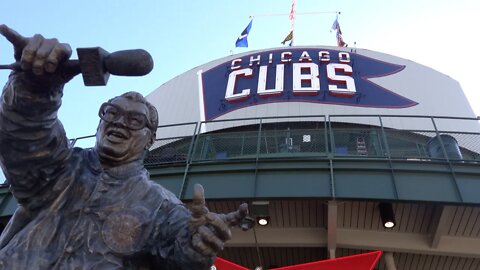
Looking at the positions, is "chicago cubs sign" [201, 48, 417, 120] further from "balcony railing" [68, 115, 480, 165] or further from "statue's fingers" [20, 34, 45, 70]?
"statue's fingers" [20, 34, 45, 70]

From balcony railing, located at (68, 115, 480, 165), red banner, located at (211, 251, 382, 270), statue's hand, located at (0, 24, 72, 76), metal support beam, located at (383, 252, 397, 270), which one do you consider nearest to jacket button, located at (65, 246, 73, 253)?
statue's hand, located at (0, 24, 72, 76)

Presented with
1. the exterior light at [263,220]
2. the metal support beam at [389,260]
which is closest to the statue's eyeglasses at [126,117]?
the exterior light at [263,220]

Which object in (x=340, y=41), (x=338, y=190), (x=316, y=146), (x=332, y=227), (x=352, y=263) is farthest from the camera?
(x=340, y=41)

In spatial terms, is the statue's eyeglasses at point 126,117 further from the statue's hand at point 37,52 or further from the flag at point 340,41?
the flag at point 340,41

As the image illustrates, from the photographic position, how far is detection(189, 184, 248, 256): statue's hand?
181 cm

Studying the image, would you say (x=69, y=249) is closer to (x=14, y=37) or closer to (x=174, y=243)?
(x=174, y=243)

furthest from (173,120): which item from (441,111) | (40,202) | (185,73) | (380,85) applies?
(40,202)

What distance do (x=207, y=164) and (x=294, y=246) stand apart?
2788mm

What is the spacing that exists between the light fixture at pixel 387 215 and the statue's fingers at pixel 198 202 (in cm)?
891

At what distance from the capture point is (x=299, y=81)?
17.2 m

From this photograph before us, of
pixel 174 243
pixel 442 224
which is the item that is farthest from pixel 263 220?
pixel 174 243

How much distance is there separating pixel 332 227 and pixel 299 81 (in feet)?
26.1

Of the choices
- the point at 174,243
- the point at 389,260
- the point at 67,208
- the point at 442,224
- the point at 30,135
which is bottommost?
the point at 174,243

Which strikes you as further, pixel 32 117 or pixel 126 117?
pixel 126 117
